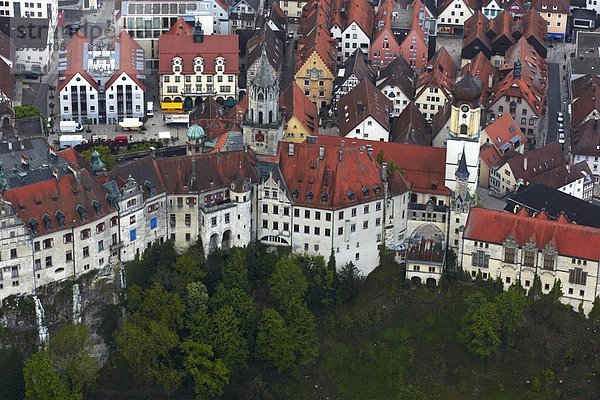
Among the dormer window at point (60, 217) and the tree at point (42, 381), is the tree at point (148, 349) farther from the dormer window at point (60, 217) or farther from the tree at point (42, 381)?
the dormer window at point (60, 217)

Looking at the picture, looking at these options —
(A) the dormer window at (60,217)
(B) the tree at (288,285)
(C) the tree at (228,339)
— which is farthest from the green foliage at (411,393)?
(A) the dormer window at (60,217)

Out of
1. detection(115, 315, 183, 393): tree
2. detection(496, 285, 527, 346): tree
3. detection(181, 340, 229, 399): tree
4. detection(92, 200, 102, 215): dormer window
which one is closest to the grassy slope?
detection(496, 285, 527, 346): tree

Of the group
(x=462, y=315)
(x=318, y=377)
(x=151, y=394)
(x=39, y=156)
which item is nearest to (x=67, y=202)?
(x=39, y=156)

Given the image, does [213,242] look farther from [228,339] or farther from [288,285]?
[228,339]

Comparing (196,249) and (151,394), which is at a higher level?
(196,249)

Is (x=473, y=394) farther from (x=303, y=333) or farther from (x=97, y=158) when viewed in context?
(x=97, y=158)

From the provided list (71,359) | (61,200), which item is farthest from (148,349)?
(61,200)
